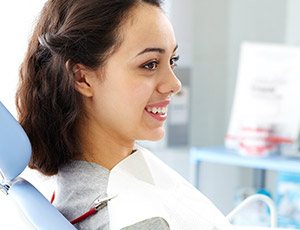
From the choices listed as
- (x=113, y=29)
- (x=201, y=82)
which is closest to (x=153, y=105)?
(x=113, y=29)

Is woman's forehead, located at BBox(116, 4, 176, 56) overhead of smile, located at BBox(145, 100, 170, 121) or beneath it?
overhead

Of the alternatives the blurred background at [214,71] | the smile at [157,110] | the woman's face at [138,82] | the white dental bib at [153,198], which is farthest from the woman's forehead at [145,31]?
the blurred background at [214,71]

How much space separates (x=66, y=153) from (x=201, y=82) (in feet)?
6.89

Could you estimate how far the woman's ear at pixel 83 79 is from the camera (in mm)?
1093

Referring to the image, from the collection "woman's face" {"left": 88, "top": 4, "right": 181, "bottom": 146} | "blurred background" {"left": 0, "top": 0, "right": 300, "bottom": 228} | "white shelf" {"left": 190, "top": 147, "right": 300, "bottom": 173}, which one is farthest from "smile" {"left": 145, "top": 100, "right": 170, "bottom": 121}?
"blurred background" {"left": 0, "top": 0, "right": 300, "bottom": 228}

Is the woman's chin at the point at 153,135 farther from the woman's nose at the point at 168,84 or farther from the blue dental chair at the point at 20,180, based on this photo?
the blue dental chair at the point at 20,180

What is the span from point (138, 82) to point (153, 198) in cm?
21

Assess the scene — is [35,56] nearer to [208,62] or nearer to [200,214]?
[200,214]

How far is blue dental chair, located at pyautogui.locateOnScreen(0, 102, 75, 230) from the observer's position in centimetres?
94

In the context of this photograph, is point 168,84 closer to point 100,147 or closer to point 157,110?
point 157,110

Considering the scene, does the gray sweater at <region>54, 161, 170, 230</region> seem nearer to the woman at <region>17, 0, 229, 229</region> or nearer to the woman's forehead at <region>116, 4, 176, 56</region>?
the woman at <region>17, 0, 229, 229</region>

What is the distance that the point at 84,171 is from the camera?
43.6 inches

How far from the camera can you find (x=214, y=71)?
320 cm

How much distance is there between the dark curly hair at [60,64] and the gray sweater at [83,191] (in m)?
0.04
